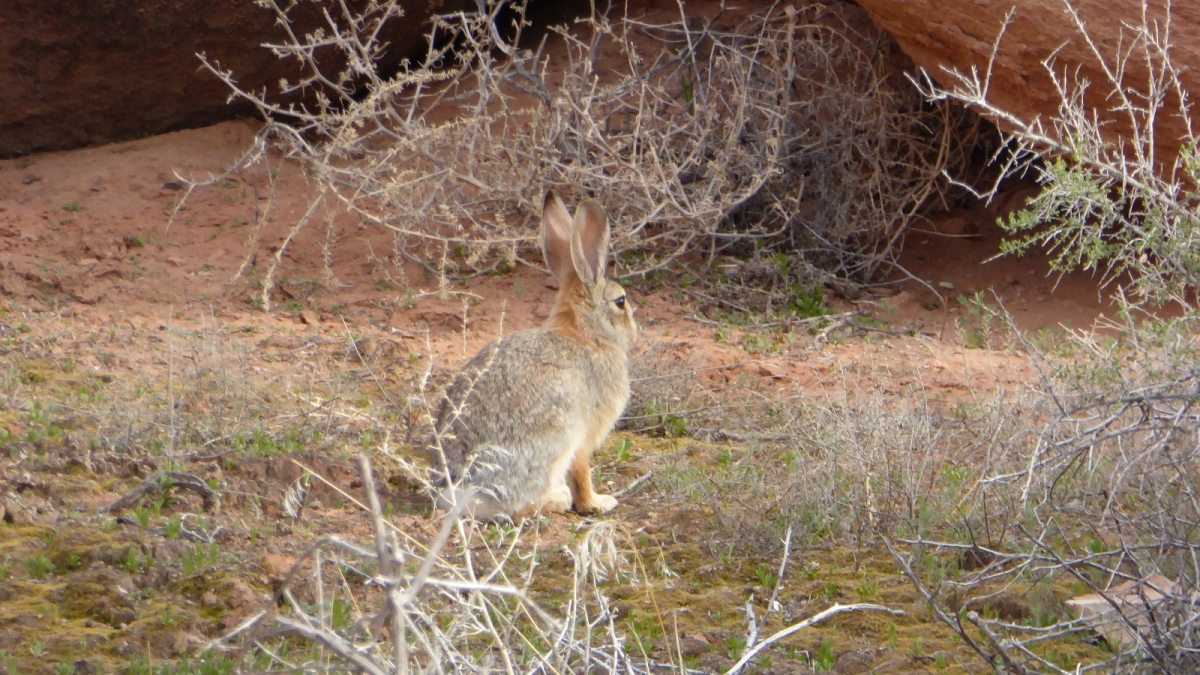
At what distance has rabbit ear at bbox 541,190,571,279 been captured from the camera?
5.69 meters

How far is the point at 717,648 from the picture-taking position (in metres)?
3.69

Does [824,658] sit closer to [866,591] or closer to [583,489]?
[866,591]

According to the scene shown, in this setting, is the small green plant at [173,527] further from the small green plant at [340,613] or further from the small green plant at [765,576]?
the small green plant at [765,576]

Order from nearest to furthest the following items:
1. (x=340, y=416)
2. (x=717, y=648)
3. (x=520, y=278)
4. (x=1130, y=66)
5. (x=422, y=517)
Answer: (x=717, y=648) → (x=422, y=517) → (x=340, y=416) → (x=1130, y=66) → (x=520, y=278)

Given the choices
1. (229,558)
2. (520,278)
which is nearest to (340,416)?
(229,558)

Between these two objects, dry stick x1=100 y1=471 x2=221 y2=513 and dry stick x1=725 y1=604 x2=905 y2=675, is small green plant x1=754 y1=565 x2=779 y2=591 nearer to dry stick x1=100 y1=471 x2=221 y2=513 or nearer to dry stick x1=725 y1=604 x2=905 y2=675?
dry stick x1=725 y1=604 x2=905 y2=675

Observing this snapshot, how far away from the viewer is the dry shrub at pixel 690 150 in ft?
25.6

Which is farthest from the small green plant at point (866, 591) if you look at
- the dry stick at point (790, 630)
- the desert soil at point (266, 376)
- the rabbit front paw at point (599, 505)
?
the rabbit front paw at point (599, 505)

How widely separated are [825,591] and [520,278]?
5.12m

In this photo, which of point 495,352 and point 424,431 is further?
point 424,431

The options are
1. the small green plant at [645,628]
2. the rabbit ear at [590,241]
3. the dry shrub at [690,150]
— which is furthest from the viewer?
the dry shrub at [690,150]

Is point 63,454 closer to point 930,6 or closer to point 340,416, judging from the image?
point 340,416

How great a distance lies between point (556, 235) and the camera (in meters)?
5.73

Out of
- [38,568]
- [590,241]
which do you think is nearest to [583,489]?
[590,241]
